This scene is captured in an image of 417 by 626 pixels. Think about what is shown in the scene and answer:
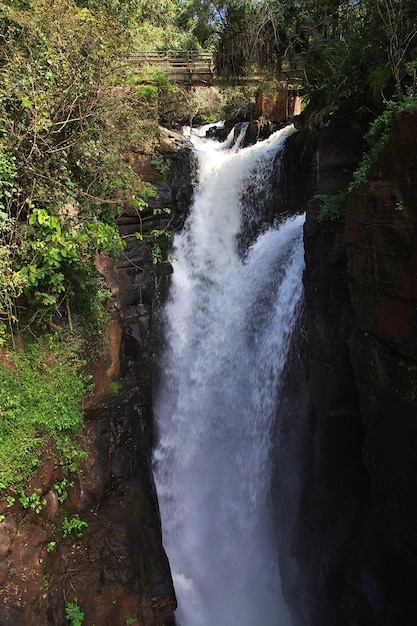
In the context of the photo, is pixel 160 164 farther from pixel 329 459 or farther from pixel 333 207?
pixel 329 459

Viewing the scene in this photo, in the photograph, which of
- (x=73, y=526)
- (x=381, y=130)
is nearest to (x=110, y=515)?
(x=73, y=526)

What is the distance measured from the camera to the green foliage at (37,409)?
18.1ft

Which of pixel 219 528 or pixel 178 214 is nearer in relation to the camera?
pixel 219 528

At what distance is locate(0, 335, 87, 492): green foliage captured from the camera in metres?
5.51

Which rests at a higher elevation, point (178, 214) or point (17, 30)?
point (17, 30)

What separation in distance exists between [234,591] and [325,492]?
3170 mm

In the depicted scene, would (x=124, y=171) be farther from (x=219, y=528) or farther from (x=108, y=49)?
(x=219, y=528)

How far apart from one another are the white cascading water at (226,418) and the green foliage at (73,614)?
2622 millimetres

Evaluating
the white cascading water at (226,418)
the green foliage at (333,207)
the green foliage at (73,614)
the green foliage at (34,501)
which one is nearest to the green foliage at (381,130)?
the green foliage at (333,207)

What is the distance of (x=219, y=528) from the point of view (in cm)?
824

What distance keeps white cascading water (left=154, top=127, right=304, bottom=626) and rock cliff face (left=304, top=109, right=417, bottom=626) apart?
123cm

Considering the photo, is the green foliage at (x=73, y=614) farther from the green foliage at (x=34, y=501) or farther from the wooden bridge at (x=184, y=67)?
the wooden bridge at (x=184, y=67)

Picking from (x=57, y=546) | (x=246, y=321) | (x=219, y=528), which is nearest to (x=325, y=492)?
(x=219, y=528)

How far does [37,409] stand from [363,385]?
490 cm
